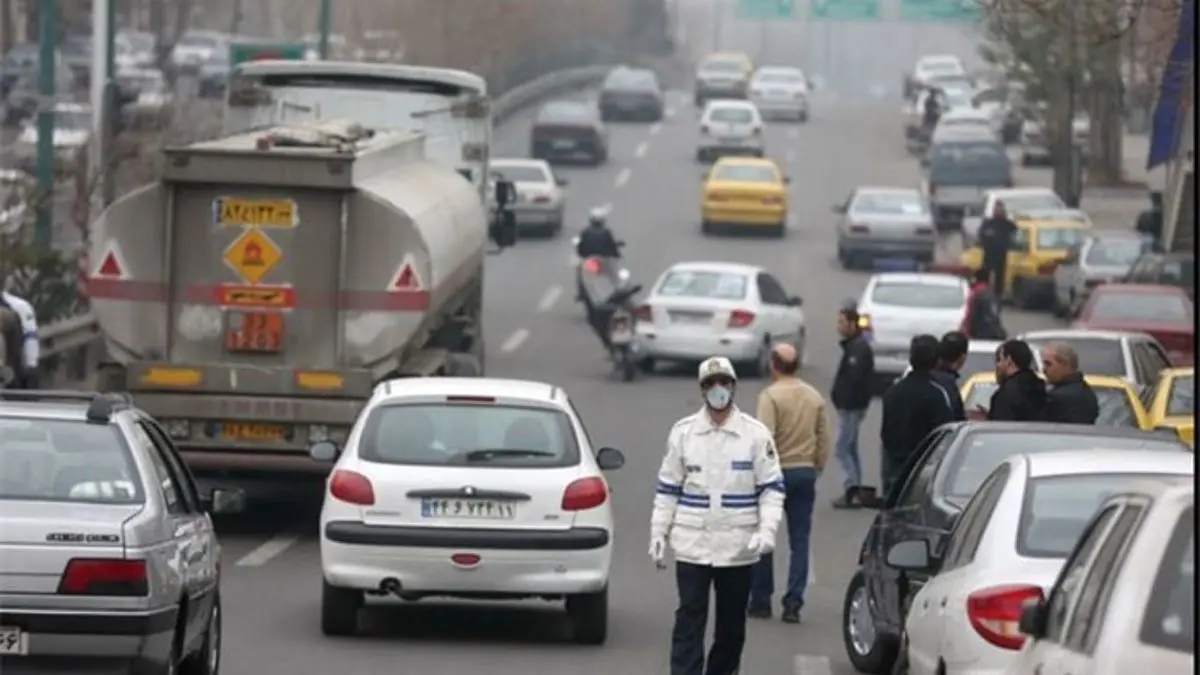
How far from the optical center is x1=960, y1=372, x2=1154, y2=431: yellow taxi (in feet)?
68.3

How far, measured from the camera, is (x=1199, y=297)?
798 cm

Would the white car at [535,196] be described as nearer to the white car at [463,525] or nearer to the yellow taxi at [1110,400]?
the yellow taxi at [1110,400]

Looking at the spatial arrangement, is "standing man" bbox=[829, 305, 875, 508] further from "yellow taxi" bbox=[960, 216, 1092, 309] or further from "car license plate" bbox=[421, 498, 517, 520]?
"yellow taxi" bbox=[960, 216, 1092, 309]

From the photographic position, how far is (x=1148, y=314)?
33781 millimetres

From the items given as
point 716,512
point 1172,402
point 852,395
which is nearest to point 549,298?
point 852,395

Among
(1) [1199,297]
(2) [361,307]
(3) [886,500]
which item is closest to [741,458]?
(3) [886,500]

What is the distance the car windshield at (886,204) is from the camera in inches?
2072

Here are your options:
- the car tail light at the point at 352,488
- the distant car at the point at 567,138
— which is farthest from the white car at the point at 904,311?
the distant car at the point at 567,138

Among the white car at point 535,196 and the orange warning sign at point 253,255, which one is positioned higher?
the orange warning sign at point 253,255

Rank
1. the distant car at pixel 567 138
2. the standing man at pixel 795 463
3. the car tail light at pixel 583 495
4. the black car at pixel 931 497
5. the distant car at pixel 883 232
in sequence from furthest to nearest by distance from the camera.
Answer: the distant car at pixel 567 138 → the distant car at pixel 883 232 → the standing man at pixel 795 463 → the car tail light at pixel 583 495 → the black car at pixel 931 497

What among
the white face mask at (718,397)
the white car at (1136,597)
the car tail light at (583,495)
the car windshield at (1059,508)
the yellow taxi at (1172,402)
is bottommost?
the yellow taxi at (1172,402)

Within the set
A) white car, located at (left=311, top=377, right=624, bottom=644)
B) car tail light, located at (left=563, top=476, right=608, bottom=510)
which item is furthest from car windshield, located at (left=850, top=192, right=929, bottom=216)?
car tail light, located at (left=563, top=476, right=608, bottom=510)

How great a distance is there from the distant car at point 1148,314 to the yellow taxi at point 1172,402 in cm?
992

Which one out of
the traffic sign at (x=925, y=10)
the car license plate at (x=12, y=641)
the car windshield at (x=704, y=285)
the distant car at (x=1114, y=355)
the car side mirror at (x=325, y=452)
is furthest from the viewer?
the traffic sign at (x=925, y=10)
